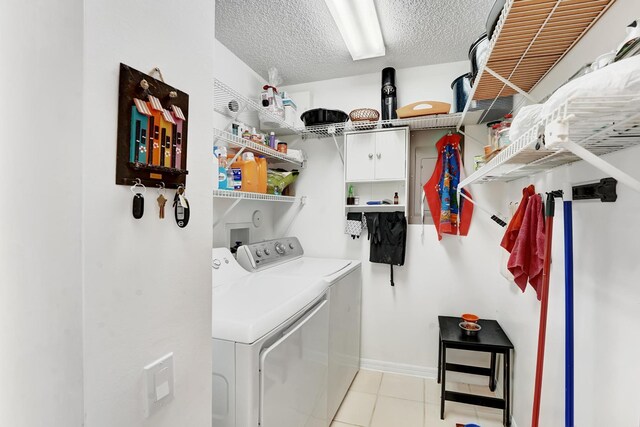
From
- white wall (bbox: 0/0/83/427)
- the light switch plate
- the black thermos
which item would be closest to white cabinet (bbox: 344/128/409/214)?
the black thermos

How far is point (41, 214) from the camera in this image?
20.2 inches

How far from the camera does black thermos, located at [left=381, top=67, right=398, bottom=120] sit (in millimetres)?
2535

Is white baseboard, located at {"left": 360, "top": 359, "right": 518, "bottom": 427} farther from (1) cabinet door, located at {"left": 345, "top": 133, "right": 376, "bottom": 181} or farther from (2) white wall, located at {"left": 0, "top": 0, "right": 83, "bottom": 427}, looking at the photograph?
(2) white wall, located at {"left": 0, "top": 0, "right": 83, "bottom": 427}

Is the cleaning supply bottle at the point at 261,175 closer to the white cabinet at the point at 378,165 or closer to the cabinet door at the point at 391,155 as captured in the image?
the white cabinet at the point at 378,165

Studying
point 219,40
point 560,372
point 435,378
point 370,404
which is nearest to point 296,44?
point 219,40

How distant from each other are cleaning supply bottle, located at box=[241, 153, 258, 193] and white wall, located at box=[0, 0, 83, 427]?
1.59 meters

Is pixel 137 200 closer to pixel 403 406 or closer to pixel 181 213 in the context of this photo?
pixel 181 213

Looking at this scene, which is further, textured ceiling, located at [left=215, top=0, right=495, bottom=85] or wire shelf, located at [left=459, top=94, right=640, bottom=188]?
textured ceiling, located at [left=215, top=0, right=495, bottom=85]


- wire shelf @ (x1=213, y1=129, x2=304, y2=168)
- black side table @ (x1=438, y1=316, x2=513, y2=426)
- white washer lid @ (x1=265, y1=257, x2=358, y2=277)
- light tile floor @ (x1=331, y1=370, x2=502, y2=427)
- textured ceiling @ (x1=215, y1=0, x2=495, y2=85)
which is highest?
textured ceiling @ (x1=215, y1=0, x2=495, y2=85)

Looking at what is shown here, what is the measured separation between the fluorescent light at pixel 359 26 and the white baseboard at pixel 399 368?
8.40ft

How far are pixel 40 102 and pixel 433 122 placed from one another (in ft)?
7.88

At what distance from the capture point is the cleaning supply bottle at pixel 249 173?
2141 millimetres

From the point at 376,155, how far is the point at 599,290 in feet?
5.79

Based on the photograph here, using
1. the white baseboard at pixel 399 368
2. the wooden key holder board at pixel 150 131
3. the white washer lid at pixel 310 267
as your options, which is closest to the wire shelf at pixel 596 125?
the wooden key holder board at pixel 150 131
